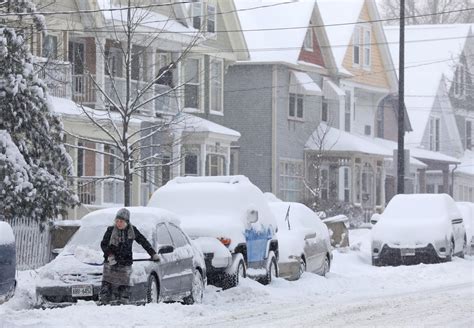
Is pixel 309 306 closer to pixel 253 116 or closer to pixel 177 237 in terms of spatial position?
pixel 177 237

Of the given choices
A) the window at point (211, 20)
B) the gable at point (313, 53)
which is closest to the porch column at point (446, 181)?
the gable at point (313, 53)

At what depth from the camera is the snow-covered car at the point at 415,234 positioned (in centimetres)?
2831

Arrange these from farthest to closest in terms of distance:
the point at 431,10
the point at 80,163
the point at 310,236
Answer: the point at 431,10 < the point at 80,163 < the point at 310,236

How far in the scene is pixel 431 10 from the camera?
80438mm

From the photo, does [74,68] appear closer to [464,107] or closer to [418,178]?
[418,178]

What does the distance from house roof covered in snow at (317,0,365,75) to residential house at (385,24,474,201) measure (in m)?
8.53

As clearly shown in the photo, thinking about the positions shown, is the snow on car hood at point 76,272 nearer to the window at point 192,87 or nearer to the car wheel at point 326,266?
the car wheel at point 326,266

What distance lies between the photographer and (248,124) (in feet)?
153

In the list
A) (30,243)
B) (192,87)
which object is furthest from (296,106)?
(30,243)

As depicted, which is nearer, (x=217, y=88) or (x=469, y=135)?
(x=217, y=88)

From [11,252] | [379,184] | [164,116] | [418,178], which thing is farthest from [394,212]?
[418,178]

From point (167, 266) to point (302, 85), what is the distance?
1200 inches

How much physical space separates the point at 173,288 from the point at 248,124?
29667mm

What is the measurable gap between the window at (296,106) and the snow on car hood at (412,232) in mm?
19263
